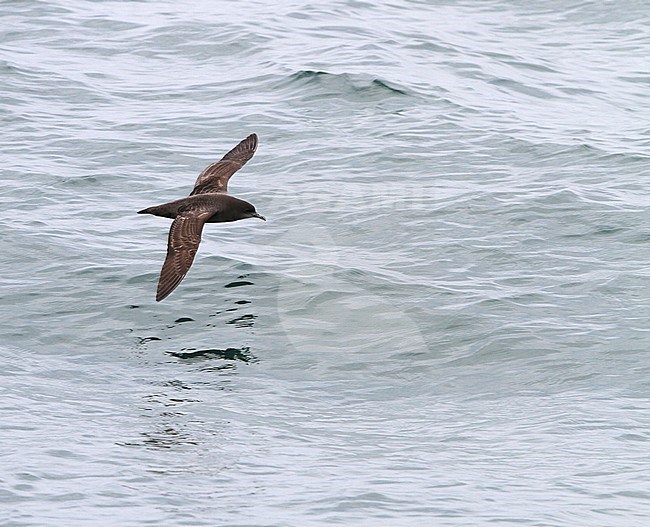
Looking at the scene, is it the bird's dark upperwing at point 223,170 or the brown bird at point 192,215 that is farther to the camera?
the bird's dark upperwing at point 223,170

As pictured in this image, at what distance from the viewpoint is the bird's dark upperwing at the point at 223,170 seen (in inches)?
499

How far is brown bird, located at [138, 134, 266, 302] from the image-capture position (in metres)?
11.1

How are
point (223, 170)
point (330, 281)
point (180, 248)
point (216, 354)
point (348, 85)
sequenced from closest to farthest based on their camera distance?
point (216, 354) < point (180, 248) < point (330, 281) < point (223, 170) < point (348, 85)

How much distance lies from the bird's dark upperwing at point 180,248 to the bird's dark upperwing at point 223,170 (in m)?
0.85

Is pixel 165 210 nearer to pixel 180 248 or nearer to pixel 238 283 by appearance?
pixel 180 248

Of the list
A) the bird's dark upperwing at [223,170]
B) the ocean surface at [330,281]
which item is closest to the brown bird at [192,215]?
the bird's dark upperwing at [223,170]

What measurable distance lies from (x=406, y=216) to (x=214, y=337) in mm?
3473

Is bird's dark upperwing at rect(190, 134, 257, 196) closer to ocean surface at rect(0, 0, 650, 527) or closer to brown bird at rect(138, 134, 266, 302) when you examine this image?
brown bird at rect(138, 134, 266, 302)

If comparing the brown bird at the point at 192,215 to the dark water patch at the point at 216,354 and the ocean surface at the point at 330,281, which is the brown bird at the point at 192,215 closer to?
the ocean surface at the point at 330,281

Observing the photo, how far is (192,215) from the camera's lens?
11.7m

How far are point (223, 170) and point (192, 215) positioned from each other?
59.1 inches

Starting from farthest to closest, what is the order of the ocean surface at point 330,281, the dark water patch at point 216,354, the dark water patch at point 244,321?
the dark water patch at point 244,321, the dark water patch at point 216,354, the ocean surface at point 330,281

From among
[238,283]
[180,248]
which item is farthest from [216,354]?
[238,283]

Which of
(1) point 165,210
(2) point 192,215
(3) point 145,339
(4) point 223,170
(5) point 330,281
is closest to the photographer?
(3) point 145,339
